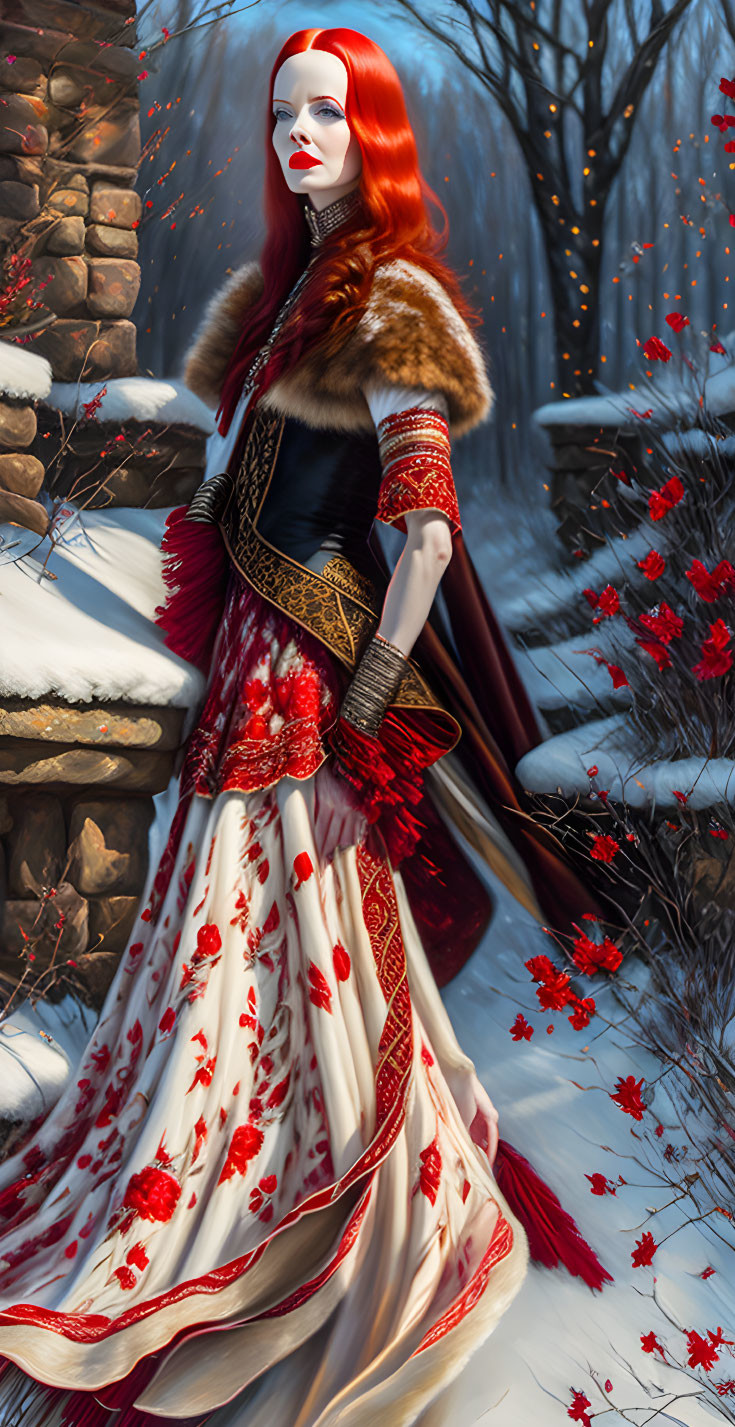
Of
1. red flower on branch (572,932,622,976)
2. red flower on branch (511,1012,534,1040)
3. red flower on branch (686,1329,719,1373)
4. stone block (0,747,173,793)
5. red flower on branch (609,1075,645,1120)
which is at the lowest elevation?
red flower on branch (686,1329,719,1373)

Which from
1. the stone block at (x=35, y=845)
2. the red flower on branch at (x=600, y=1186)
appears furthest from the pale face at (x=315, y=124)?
the red flower on branch at (x=600, y=1186)

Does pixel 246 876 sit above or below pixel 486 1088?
above

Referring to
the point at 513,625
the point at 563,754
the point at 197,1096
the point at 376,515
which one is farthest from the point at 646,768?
the point at 197,1096

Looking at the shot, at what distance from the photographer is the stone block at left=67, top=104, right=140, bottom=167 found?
6.36 feet

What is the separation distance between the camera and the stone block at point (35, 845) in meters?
1.78

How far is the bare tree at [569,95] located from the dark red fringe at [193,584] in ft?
2.29

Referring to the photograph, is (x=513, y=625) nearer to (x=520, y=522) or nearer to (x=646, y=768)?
(x=520, y=522)

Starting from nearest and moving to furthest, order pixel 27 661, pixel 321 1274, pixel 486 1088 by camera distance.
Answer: pixel 321 1274, pixel 27 661, pixel 486 1088

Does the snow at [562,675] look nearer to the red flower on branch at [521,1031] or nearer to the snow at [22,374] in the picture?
the red flower on branch at [521,1031]

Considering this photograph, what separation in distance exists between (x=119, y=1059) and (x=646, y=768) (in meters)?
0.93

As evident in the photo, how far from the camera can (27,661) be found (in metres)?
1.66

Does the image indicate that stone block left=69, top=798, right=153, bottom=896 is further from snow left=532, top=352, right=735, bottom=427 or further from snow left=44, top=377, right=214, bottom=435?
snow left=532, top=352, right=735, bottom=427

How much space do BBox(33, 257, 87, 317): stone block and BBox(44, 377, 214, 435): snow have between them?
14 cm

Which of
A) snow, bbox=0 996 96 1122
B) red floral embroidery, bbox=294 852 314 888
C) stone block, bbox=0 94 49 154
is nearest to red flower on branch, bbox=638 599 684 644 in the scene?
red floral embroidery, bbox=294 852 314 888
